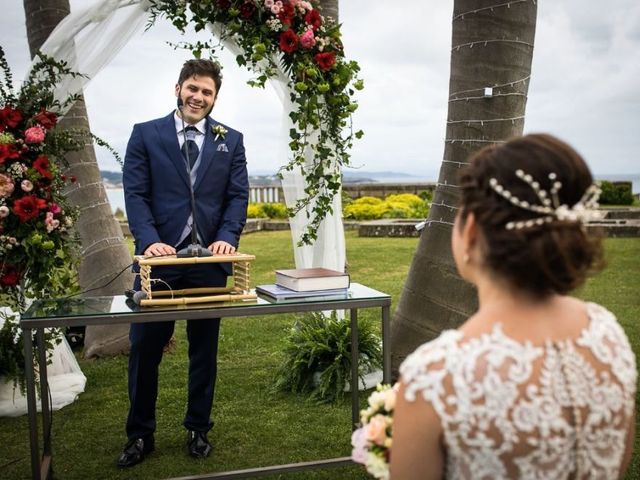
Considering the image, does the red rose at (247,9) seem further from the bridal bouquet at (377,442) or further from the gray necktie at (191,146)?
the bridal bouquet at (377,442)

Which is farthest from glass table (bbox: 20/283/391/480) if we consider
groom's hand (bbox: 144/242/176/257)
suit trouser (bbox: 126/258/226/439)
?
suit trouser (bbox: 126/258/226/439)

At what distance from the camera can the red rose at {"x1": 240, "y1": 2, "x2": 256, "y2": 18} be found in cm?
482

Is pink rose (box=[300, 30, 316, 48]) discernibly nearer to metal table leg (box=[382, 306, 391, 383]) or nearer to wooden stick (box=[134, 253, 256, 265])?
wooden stick (box=[134, 253, 256, 265])

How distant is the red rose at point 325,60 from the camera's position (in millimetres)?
4871

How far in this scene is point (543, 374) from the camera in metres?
1.57

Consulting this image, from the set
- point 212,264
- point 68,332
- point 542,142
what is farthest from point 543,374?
point 68,332

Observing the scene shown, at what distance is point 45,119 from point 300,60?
5.81 ft

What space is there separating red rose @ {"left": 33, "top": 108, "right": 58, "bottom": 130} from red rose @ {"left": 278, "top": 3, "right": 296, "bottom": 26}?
1692mm

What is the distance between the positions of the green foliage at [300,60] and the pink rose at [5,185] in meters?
1.44

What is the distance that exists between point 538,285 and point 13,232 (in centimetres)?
399

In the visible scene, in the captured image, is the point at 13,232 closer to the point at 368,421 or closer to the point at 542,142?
the point at 368,421

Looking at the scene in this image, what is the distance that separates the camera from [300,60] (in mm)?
4926

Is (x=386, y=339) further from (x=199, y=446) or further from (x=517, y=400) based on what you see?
(x=517, y=400)

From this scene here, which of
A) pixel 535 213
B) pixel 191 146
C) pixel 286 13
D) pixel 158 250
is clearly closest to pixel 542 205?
pixel 535 213
